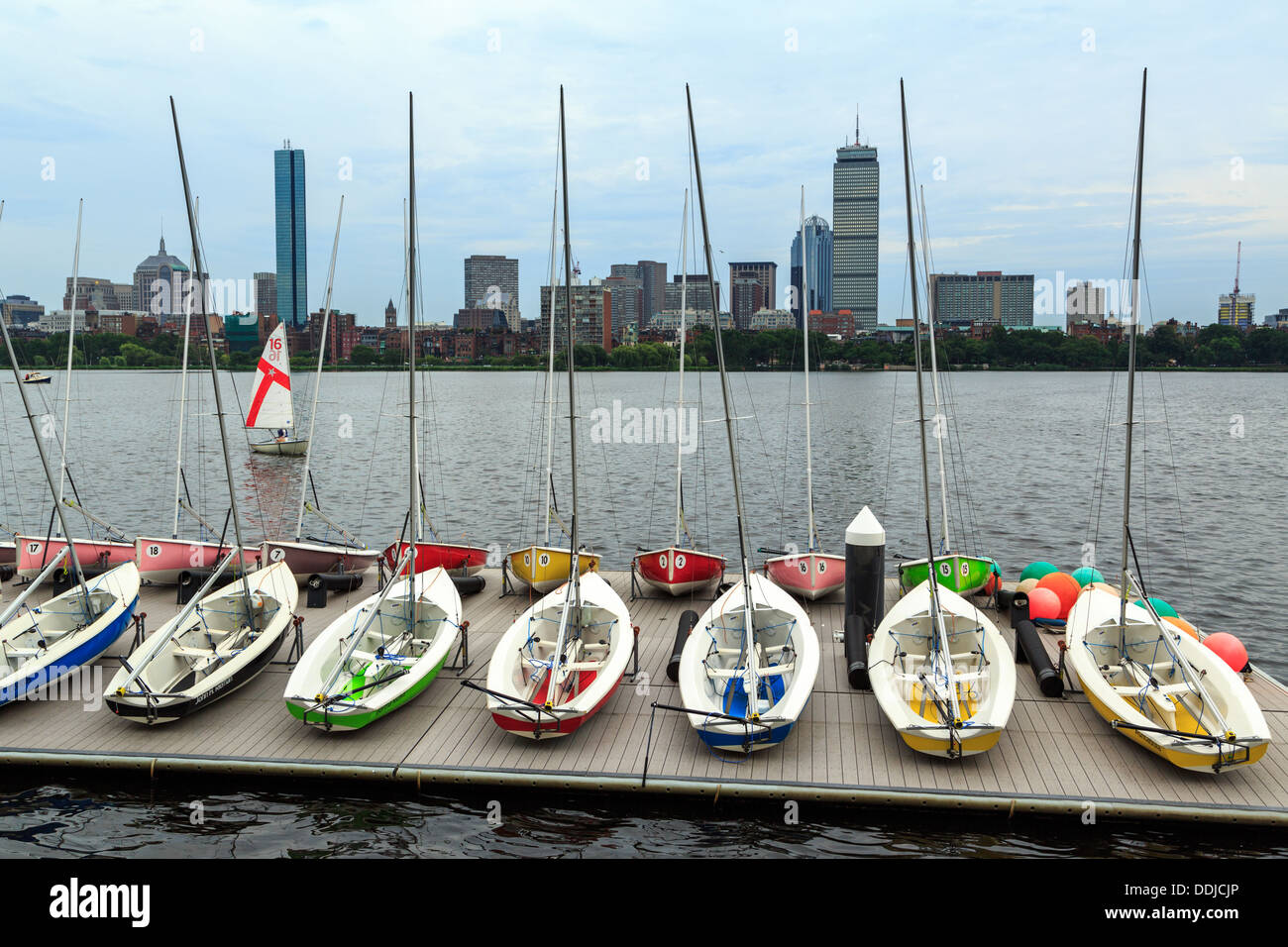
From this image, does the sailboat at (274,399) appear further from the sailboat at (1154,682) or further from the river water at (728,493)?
the sailboat at (1154,682)

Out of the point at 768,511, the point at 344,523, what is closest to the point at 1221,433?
the point at 768,511

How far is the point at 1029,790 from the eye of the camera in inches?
475

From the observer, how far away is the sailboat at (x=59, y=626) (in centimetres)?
1488

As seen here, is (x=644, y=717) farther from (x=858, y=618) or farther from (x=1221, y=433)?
(x=1221, y=433)

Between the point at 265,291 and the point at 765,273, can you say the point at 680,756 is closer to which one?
the point at 265,291

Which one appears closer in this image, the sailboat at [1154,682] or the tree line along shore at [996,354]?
the sailboat at [1154,682]

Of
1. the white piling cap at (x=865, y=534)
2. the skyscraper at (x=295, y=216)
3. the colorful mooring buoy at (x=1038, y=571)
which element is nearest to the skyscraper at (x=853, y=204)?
the skyscraper at (x=295, y=216)

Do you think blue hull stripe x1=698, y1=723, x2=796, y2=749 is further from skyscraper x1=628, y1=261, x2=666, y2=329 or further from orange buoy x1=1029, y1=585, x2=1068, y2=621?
skyscraper x1=628, y1=261, x2=666, y2=329

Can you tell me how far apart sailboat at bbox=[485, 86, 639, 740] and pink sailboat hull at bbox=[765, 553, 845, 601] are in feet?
14.6

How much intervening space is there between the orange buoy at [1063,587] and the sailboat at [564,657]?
866 centimetres

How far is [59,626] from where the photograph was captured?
17141 millimetres

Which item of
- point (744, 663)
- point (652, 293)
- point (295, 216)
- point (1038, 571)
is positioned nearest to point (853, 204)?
point (652, 293)

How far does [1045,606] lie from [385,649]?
12.1 m
